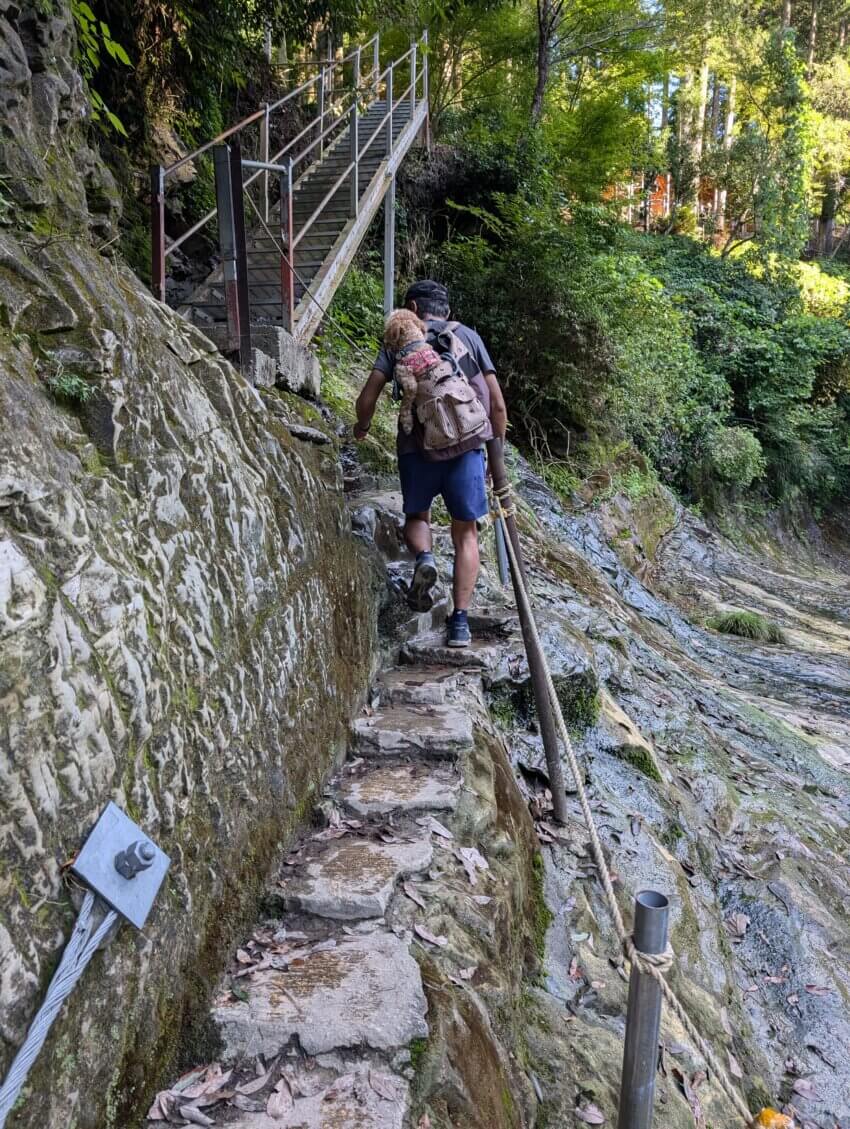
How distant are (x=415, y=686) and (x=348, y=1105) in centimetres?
215

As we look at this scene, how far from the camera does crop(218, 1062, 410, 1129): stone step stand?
63.6 inches

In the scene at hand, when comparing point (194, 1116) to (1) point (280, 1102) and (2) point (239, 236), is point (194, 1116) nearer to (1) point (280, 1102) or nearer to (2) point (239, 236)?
(1) point (280, 1102)

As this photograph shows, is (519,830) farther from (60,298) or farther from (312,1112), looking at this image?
(60,298)

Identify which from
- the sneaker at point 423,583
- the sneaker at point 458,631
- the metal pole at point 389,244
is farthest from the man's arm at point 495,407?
the metal pole at point 389,244

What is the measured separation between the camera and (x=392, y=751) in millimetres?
3229

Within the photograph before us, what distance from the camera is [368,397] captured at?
13.0ft

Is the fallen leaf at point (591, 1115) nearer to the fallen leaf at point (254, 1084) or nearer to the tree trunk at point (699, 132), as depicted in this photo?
the fallen leaf at point (254, 1084)

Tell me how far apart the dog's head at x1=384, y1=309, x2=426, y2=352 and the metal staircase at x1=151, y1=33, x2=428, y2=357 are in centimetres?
81

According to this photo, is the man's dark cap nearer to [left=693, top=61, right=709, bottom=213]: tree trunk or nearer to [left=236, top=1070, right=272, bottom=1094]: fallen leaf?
[left=236, top=1070, right=272, bottom=1094]: fallen leaf

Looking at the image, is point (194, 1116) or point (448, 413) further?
point (448, 413)

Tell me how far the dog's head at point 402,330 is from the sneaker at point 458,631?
1.44 meters

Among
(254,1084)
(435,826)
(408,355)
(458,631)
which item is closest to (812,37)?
(408,355)

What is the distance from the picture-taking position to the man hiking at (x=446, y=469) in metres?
3.84

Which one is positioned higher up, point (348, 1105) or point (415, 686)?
point (348, 1105)
